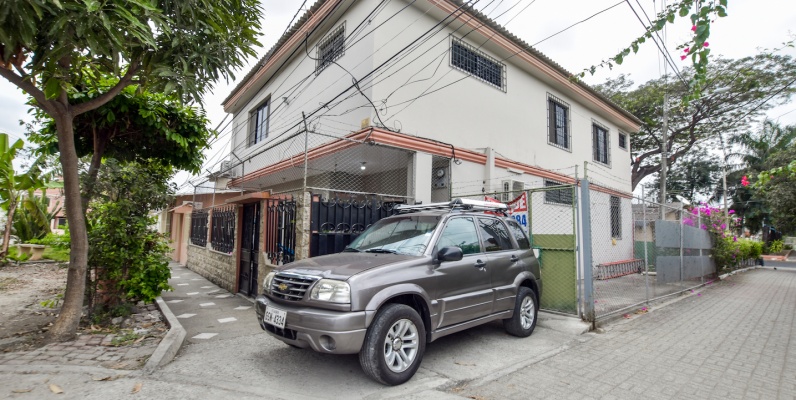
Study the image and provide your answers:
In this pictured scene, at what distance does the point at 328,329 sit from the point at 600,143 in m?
14.9

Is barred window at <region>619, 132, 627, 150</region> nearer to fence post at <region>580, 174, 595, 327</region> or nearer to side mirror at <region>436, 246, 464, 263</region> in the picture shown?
fence post at <region>580, 174, 595, 327</region>

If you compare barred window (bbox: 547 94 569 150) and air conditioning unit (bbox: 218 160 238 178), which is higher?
barred window (bbox: 547 94 569 150)

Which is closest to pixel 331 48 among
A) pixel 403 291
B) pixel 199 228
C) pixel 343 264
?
pixel 199 228

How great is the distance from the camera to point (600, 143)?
49.1 feet

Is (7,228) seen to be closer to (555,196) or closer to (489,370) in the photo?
(489,370)

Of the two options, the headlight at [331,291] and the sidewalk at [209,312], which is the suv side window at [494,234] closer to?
the headlight at [331,291]

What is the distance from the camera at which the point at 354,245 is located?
4941 mm

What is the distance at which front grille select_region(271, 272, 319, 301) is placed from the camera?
143 inches

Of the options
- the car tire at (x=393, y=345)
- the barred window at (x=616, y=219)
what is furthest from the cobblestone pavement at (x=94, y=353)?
the barred window at (x=616, y=219)

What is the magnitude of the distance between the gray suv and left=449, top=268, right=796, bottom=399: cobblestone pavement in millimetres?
712

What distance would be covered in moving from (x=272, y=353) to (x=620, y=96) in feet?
72.4

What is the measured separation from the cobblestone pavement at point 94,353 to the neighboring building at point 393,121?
2.38m

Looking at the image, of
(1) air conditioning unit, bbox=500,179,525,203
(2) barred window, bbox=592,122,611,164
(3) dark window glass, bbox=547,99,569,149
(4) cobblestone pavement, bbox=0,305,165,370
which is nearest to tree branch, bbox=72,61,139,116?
(4) cobblestone pavement, bbox=0,305,165,370

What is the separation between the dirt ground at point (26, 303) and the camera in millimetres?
4754
